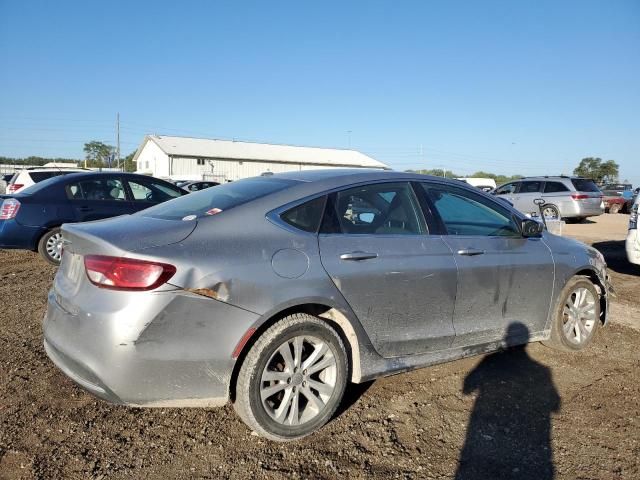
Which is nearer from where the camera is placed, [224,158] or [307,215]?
[307,215]

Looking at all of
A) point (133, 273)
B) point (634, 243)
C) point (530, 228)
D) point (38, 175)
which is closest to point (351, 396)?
point (133, 273)

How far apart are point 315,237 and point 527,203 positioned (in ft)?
54.0

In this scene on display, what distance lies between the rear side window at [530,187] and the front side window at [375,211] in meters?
16.0

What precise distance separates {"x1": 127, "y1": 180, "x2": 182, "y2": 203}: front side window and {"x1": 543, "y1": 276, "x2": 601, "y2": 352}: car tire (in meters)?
6.51

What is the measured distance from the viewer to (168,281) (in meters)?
2.57

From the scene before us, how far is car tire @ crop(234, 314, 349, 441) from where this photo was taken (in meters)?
2.76

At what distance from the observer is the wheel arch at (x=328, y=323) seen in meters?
2.78

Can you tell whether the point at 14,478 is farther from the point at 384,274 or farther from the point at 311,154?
the point at 311,154

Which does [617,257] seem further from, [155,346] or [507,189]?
[155,346]

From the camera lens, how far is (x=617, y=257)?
993 centimetres

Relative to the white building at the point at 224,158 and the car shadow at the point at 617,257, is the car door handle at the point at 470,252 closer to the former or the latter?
the car shadow at the point at 617,257

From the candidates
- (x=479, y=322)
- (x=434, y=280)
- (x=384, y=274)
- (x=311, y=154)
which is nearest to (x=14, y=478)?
(x=384, y=274)

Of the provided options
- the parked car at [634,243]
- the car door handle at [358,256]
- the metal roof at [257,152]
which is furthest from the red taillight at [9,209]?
the metal roof at [257,152]

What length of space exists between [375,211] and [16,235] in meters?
6.42
